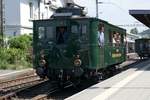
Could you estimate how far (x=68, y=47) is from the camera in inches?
762

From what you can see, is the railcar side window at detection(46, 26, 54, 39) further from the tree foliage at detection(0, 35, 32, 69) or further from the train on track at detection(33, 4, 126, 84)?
the tree foliage at detection(0, 35, 32, 69)

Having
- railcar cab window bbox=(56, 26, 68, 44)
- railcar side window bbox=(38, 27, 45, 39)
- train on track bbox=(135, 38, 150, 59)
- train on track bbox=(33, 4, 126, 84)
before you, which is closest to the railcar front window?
train on track bbox=(33, 4, 126, 84)

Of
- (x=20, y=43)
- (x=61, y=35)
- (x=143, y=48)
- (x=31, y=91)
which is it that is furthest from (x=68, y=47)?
(x=143, y=48)

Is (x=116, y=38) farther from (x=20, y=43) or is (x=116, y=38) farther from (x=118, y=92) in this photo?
(x=20, y=43)

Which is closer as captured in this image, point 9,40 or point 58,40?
point 58,40

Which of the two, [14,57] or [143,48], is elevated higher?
[143,48]

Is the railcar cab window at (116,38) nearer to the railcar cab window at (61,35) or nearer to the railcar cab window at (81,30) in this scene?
the railcar cab window at (81,30)

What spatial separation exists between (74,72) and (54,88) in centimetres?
245

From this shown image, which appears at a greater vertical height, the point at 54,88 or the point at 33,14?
the point at 33,14

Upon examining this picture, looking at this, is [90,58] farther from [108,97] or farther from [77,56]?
[108,97]

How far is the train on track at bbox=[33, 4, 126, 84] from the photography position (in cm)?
1925

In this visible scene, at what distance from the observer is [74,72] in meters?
19.0

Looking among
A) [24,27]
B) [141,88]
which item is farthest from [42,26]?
[24,27]

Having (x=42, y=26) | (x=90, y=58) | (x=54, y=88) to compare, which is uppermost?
(x=42, y=26)
